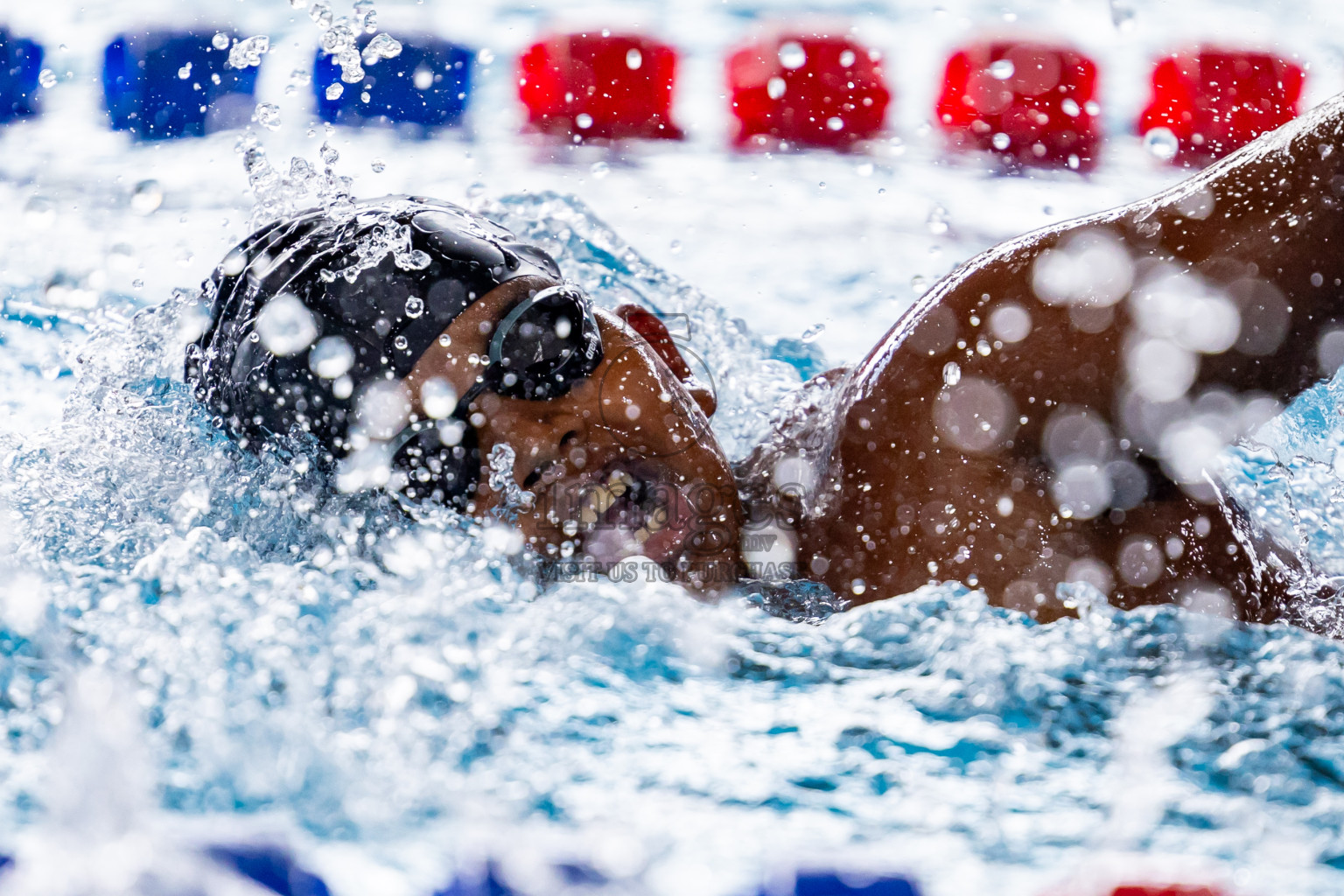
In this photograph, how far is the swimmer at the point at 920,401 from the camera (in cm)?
98

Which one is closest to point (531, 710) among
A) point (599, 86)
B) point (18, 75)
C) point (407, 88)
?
point (599, 86)

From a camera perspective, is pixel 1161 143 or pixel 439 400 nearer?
pixel 439 400

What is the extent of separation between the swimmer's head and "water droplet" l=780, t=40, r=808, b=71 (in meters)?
2.18

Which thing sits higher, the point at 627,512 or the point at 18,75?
the point at 18,75

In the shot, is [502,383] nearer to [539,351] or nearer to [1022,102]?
[539,351]

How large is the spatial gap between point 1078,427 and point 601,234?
4.73 feet

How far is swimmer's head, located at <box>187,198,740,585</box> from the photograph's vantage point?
1047 millimetres

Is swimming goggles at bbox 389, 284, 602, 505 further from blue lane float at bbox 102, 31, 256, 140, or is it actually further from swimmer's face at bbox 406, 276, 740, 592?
blue lane float at bbox 102, 31, 256, 140

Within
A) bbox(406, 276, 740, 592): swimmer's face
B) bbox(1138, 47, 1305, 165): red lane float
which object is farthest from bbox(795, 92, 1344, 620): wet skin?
bbox(1138, 47, 1305, 165): red lane float

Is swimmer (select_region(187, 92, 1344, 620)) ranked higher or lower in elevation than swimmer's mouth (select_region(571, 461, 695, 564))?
higher

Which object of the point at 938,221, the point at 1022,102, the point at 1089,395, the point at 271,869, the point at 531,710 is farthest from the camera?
the point at 1022,102

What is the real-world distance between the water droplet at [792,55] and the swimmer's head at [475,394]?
2183 mm

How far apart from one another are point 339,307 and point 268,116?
85.5 inches

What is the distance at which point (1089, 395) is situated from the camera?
1.01 metres
